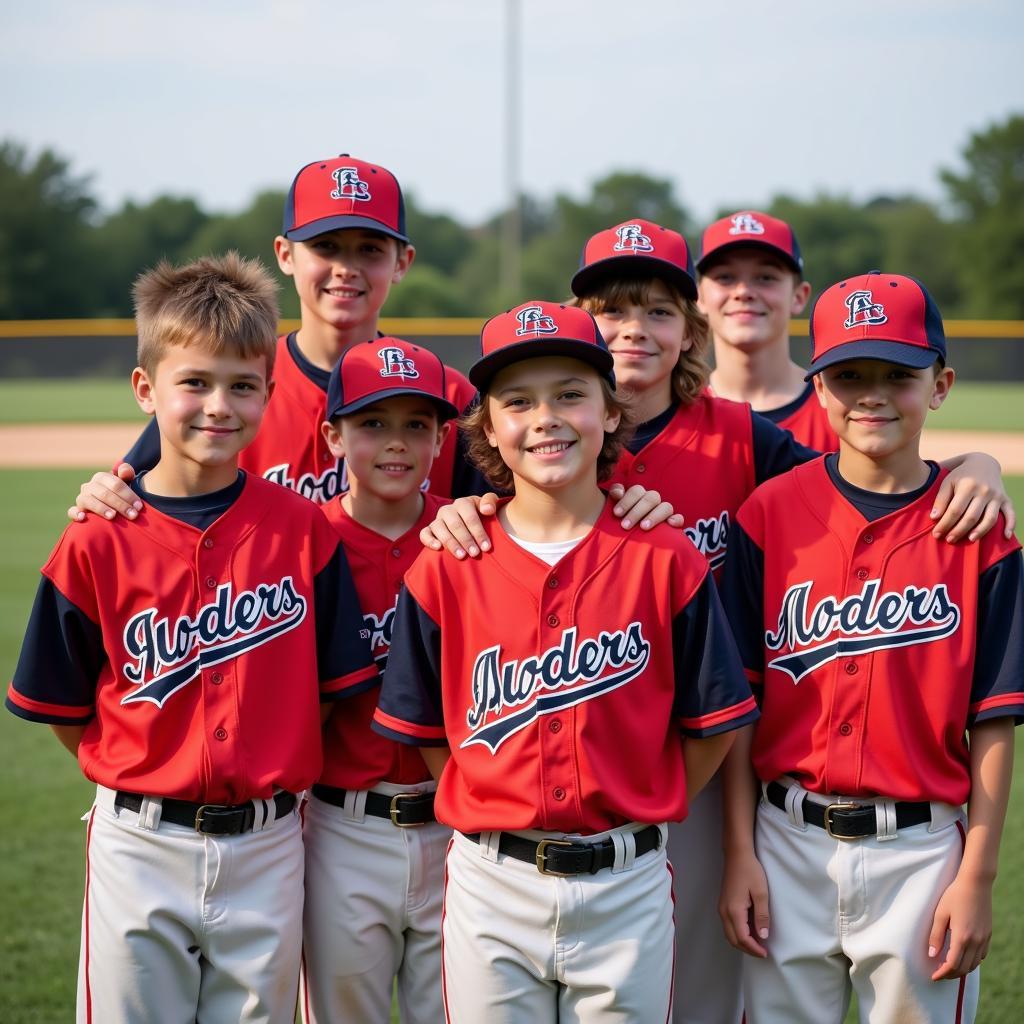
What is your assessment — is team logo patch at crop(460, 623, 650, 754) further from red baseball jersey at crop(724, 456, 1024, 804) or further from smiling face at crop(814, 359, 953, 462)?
smiling face at crop(814, 359, 953, 462)

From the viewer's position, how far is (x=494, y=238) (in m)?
55.2

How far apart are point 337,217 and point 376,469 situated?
0.78m

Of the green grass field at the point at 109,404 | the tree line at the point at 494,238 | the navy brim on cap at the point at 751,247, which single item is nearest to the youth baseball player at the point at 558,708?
the navy brim on cap at the point at 751,247

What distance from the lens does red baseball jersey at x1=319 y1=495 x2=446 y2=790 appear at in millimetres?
2543

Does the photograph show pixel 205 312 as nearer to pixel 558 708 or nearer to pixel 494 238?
pixel 558 708

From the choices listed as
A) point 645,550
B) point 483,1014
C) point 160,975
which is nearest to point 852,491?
point 645,550

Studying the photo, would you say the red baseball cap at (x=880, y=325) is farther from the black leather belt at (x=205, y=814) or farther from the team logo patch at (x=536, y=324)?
the black leather belt at (x=205, y=814)

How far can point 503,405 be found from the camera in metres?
2.44

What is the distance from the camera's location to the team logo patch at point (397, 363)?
Answer: 8.82 ft

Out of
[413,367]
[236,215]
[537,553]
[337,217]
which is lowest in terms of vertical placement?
[537,553]

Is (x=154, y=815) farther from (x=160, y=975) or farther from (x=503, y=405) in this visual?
(x=503, y=405)

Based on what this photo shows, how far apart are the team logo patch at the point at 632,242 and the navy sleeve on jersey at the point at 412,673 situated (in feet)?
3.30

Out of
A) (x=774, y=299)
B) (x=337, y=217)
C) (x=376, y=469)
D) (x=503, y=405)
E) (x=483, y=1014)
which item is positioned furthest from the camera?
(x=774, y=299)

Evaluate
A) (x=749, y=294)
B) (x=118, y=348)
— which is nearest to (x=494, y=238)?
(x=118, y=348)
